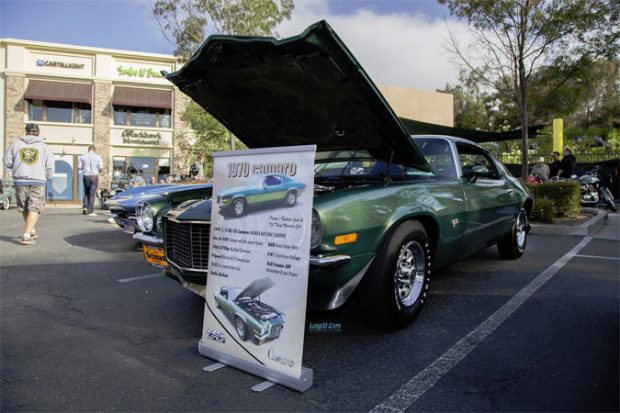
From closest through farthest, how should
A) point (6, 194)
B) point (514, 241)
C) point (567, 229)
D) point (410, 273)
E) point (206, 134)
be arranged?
point (410, 273) → point (514, 241) → point (567, 229) → point (6, 194) → point (206, 134)

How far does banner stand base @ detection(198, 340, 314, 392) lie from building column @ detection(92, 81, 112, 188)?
77.7 ft

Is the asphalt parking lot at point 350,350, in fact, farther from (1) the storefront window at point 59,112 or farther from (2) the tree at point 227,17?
(1) the storefront window at point 59,112

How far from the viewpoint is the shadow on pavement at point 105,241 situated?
6798 millimetres

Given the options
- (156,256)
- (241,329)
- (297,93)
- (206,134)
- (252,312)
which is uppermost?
(206,134)

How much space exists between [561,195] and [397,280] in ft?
24.6

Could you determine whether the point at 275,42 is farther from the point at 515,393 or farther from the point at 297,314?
the point at 515,393

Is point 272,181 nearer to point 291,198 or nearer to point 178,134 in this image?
point 291,198

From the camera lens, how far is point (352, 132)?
12.0 ft

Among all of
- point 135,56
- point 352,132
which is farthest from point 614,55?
point 135,56

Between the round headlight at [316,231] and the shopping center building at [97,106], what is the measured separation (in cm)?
2140

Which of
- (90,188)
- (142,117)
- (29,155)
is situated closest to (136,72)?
(142,117)

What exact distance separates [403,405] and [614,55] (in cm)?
1007

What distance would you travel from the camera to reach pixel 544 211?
346 inches

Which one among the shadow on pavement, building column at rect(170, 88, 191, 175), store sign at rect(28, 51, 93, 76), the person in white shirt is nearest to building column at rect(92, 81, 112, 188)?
store sign at rect(28, 51, 93, 76)
